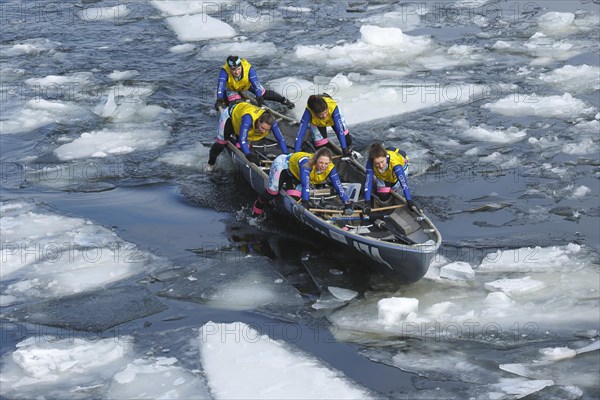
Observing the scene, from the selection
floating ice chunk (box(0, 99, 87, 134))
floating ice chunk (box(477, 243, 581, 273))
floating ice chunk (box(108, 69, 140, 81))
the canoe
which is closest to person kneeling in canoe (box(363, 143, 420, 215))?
the canoe

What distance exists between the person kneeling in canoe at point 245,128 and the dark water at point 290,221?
673 mm

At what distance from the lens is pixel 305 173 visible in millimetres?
12617

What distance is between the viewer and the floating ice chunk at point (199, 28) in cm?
2183

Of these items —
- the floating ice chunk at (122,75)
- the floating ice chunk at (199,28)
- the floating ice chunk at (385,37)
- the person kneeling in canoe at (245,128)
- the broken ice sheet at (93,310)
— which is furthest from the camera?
the floating ice chunk at (199,28)

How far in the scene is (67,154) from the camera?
16344 mm

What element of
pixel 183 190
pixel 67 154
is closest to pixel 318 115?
pixel 183 190

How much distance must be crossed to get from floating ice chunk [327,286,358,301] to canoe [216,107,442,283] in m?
0.50

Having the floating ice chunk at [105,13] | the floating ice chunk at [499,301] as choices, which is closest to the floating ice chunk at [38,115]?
the floating ice chunk at [105,13]

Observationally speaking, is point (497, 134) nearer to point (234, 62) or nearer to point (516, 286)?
point (234, 62)

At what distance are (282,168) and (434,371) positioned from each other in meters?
4.11

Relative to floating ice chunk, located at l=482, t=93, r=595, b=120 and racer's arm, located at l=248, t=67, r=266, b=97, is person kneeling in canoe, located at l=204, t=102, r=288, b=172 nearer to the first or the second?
racer's arm, located at l=248, t=67, r=266, b=97

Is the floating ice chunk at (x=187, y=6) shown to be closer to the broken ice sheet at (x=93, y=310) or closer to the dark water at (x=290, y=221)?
the dark water at (x=290, y=221)

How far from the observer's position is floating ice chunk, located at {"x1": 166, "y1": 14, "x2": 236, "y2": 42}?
21.8m

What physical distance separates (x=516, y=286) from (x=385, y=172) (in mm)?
2382
